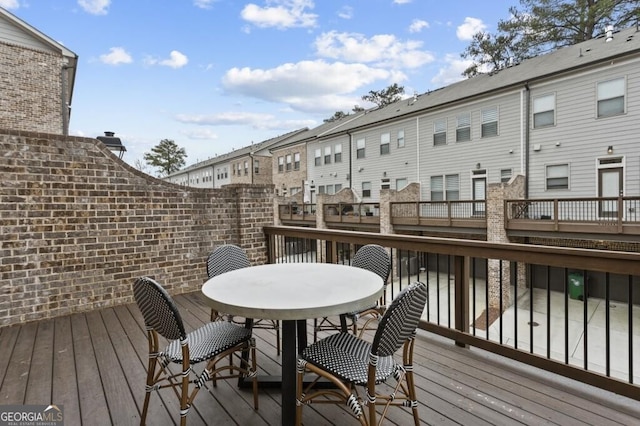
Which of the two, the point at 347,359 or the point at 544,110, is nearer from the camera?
the point at 347,359

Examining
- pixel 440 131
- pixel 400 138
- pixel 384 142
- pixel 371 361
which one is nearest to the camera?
pixel 371 361

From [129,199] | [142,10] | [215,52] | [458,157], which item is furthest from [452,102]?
[129,199]

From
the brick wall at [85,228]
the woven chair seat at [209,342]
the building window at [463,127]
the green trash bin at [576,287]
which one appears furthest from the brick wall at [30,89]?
the green trash bin at [576,287]

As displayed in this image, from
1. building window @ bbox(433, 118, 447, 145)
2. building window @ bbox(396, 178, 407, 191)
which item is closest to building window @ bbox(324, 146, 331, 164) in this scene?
building window @ bbox(396, 178, 407, 191)

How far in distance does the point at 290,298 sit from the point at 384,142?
15023 mm

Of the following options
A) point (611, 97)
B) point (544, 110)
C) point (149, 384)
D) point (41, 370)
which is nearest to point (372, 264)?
point (149, 384)

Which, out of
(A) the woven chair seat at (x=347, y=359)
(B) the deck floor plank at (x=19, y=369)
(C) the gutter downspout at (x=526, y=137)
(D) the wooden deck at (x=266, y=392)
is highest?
(C) the gutter downspout at (x=526, y=137)

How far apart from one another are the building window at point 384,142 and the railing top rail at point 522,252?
1295 centimetres

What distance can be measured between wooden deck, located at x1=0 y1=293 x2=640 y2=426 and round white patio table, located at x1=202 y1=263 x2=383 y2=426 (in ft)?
1.28

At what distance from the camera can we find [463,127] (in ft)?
42.8

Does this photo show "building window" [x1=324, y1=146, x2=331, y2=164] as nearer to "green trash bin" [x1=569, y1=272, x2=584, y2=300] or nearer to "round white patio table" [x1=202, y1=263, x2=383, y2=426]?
"green trash bin" [x1=569, y1=272, x2=584, y2=300]

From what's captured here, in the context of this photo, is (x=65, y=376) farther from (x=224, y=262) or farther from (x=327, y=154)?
(x=327, y=154)

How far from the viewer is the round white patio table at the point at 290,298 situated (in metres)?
1.64

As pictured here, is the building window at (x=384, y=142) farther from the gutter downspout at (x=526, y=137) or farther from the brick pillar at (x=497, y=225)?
the brick pillar at (x=497, y=225)
